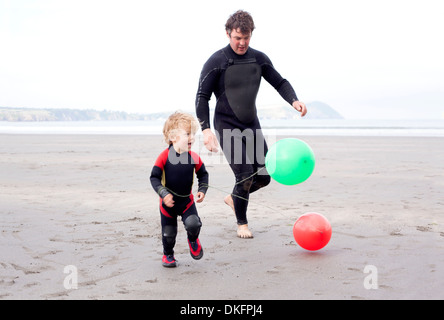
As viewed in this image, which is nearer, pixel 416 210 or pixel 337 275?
pixel 337 275

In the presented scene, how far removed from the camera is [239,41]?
16.5ft

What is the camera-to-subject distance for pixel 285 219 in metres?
6.04

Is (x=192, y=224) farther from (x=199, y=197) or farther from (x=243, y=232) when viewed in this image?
(x=243, y=232)

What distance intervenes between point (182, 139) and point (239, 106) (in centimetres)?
129

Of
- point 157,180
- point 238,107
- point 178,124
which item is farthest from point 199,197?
point 238,107

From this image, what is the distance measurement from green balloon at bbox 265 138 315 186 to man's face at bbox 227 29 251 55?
1.11 m

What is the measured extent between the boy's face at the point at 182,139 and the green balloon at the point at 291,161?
2.92 ft

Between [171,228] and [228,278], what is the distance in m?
0.67

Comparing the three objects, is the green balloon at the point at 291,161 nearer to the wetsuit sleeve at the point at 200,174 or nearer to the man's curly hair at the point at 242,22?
the wetsuit sleeve at the point at 200,174

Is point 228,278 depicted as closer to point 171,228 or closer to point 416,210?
point 171,228

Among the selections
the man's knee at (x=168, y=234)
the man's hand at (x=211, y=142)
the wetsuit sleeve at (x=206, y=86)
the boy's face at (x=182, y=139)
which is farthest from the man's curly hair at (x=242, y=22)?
the man's knee at (x=168, y=234)

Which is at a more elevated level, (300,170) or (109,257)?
(300,170)
